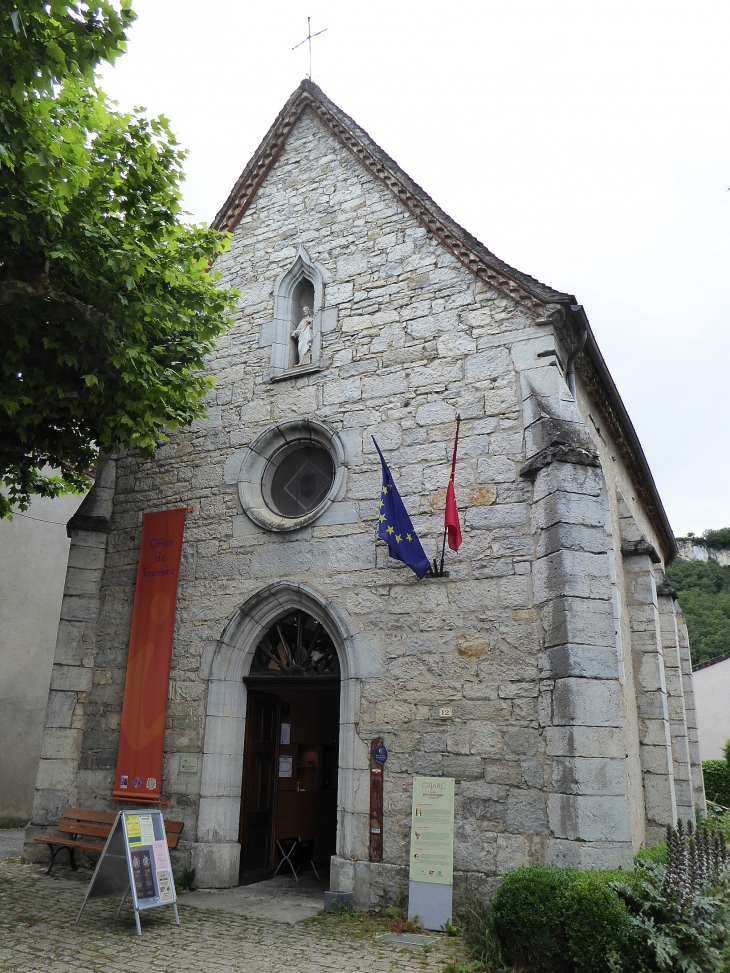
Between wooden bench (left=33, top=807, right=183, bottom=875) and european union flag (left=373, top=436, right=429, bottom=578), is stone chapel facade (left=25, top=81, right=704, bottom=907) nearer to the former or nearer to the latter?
wooden bench (left=33, top=807, right=183, bottom=875)

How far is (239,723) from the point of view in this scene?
28.7ft

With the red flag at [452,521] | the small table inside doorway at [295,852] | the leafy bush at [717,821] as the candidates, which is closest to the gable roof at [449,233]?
the red flag at [452,521]

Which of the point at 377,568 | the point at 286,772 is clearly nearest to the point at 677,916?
the point at 377,568

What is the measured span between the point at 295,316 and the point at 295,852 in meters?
6.84

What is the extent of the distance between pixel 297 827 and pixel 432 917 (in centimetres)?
327

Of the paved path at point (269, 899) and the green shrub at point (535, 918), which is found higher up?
the green shrub at point (535, 918)

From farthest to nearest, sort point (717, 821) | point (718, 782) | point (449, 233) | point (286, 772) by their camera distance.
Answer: point (718, 782) < point (717, 821) < point (286, 772) < point (449, 233)

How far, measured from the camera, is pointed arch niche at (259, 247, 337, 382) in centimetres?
949

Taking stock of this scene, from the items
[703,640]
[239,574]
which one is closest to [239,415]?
[239,574]

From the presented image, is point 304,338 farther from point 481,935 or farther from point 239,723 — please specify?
point 481,935

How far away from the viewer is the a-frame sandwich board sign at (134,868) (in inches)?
254

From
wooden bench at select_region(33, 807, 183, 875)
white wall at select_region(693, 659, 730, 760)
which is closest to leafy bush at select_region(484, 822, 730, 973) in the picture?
wooden bench at select_region(33, 807, 183, 875)

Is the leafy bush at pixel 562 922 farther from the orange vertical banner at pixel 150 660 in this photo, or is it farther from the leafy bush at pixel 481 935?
the orange vertical banner at pixel 150 660

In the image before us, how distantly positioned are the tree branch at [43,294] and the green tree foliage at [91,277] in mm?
14
